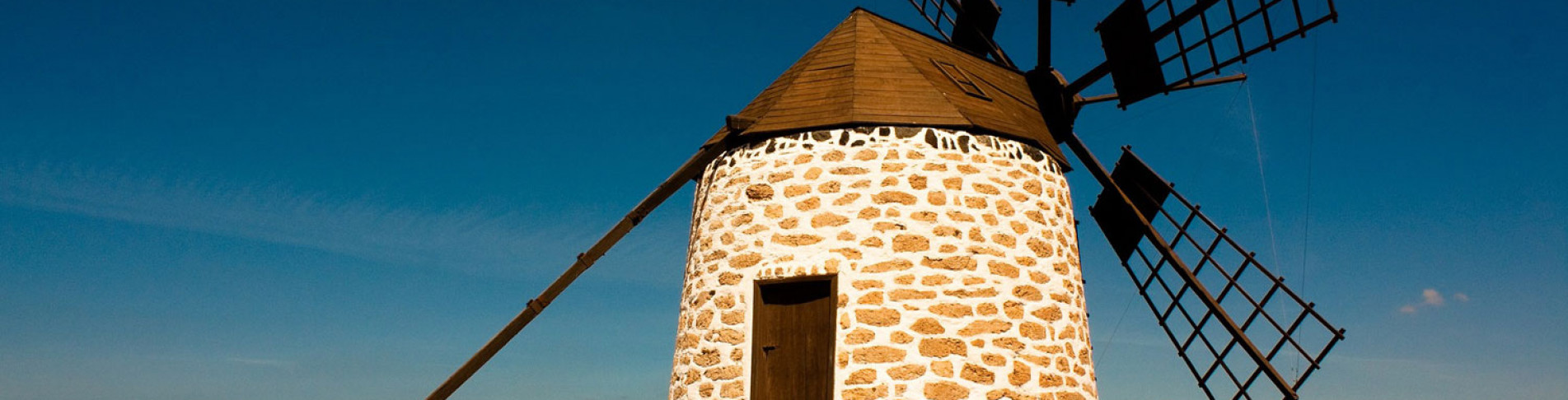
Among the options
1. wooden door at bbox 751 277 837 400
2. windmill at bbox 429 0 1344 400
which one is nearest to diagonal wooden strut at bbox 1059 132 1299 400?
windmill at bbox 429 0 1344 400

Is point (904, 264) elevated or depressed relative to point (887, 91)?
depressed

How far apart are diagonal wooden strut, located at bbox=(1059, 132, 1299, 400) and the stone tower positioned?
1431 mm

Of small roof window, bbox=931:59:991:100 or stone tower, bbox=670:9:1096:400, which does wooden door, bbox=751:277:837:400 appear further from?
small roof window, bbox=931:59:991:100

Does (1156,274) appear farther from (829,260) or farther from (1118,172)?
(829,260)

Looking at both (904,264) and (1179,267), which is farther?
(1179,267)

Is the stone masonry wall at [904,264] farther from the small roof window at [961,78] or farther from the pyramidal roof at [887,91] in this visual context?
the small roof window at [961,78]

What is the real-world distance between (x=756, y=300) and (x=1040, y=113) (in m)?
4.42

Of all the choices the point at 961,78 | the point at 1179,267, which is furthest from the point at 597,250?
the point at 1179,267

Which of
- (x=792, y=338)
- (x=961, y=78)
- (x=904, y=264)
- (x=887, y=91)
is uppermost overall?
(x=961, y=78)

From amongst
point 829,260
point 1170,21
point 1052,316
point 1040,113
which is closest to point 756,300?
point 829,260

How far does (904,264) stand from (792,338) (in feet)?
3.69

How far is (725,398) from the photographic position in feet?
27.6

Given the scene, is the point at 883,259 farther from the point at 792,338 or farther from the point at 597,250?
the point at 597,250

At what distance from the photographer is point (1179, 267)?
10.3 m
